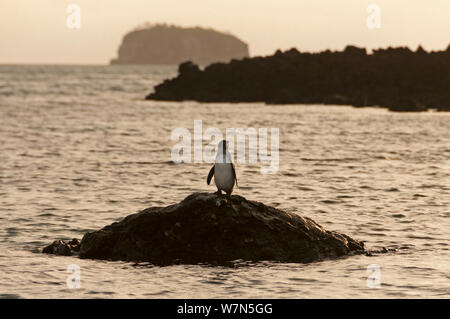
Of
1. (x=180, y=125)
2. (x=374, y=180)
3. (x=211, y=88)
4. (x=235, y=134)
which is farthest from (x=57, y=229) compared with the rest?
(x=211, y=88)

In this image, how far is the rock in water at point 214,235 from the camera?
13320 millimetres

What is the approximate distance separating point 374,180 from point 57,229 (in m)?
12.2

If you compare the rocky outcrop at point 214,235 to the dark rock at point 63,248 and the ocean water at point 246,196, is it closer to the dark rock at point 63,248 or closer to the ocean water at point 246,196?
the ocean water at point 246,196

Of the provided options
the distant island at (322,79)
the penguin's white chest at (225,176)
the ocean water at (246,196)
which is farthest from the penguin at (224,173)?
the distant island at (322,79)

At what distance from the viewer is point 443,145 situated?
1495 inches

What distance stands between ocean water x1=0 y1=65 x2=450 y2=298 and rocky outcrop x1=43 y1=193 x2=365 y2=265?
36 cm

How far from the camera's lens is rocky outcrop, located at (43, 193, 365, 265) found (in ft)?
43.7

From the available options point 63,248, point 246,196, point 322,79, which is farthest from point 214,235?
point 322,79

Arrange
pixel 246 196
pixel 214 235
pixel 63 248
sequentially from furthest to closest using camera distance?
pixel 246 196 < pixel 63 248 < pixel 214 235

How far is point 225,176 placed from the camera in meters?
13.1

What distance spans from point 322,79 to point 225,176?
75.8m

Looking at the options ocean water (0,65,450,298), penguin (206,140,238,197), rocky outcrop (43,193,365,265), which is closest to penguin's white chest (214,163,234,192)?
penguin (206,140,238,197)

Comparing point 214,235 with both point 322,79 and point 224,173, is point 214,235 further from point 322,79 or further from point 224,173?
point 322,79

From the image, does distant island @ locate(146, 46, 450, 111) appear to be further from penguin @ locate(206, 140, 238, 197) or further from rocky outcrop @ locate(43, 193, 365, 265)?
penguin @ locate(206, 140, 238, 197)
